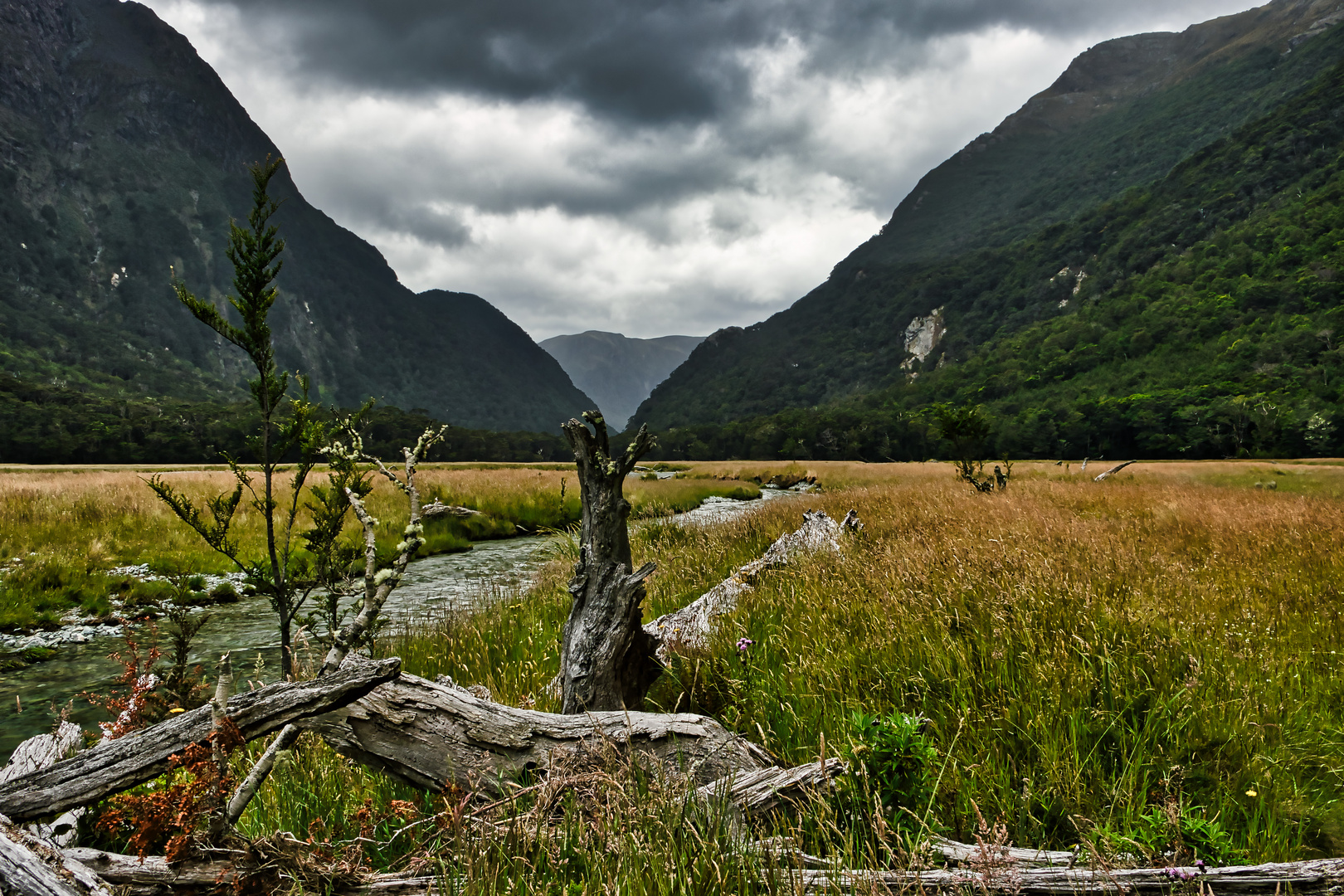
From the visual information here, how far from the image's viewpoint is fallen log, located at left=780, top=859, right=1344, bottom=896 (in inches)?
60.3

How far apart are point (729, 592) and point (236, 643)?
7.22 metres

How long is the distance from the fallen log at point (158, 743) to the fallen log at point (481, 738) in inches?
9.7

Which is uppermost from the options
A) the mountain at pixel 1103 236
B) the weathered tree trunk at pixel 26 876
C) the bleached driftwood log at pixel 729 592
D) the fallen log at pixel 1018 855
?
the mountain at pixel 1103 236

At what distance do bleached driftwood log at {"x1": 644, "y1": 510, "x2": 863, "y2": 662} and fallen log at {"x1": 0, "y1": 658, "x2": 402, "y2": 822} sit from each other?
2345mm

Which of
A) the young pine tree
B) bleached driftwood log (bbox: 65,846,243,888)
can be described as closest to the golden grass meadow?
bleached driftwood log (bbox: 65,846,243,888)

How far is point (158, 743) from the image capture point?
1800 millimetres

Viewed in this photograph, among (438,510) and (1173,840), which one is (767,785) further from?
(438,510)

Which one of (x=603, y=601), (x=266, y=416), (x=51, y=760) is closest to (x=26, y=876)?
(x=51, y=760)

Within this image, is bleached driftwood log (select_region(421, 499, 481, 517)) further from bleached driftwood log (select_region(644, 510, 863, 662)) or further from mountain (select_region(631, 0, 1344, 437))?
mountain (select_region(631, 0, 1344, 437))

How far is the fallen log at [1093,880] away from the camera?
60.3 inches

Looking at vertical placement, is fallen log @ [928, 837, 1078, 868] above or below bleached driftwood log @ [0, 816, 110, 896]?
below

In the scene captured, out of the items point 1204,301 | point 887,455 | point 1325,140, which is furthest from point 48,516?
point 1325,140

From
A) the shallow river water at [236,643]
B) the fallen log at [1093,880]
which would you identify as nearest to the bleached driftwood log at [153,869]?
the shallow river water at [236,643]

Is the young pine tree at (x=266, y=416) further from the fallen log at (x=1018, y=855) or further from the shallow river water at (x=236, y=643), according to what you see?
the fallen log at (x=1018, y=855)
